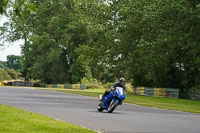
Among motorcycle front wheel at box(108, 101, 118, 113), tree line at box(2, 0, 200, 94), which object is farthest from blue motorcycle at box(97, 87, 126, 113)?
tree line at box(2, 0, 200, 94)

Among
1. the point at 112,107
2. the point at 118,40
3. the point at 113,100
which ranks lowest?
the point at 112,107

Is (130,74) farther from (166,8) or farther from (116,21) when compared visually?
(166,8)

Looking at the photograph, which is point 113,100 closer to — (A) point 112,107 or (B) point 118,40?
(A) point 112,107

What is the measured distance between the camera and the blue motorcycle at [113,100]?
821 inches

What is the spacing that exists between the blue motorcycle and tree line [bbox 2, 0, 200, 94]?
460 centimetres

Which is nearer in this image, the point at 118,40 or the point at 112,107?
the point at 112,107

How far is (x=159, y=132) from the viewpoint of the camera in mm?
13312

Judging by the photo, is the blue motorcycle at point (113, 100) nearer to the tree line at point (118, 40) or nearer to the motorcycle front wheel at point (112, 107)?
the motorcycle front wheel at point (112, 107)

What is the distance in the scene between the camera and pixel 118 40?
58.0m

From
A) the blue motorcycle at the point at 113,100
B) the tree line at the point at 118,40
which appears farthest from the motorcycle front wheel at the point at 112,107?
the tree line at the point at 118,40

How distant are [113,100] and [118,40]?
122 feet

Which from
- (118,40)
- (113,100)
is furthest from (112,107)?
(118,40)

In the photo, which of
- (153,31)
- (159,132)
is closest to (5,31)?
(153,31)

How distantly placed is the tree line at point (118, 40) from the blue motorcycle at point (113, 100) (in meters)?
4.60
